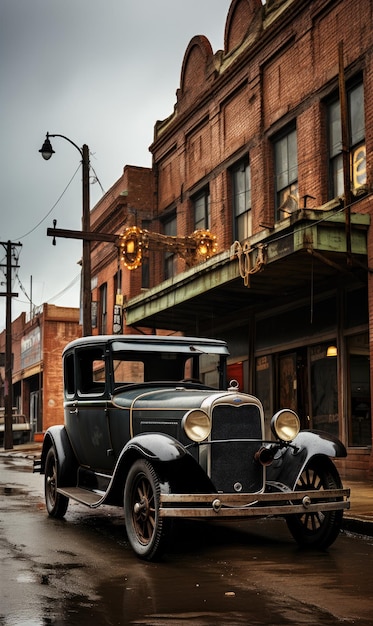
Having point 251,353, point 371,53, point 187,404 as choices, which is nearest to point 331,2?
point 371,53

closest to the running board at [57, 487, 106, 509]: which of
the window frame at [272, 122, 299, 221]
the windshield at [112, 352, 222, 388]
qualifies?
the windshield at [112, 352, 222, 388]

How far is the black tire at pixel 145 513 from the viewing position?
683 cm

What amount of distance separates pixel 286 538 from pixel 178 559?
71.4 inches

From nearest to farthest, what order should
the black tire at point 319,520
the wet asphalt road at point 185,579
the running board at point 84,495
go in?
the wet asphalt road at point 185,579 < the black tire at point 319,520 < the running board at point 84,495

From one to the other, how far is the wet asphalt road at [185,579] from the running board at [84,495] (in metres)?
0.37

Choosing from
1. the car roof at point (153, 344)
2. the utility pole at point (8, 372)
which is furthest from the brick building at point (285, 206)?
the utility pole at point (8, 372)

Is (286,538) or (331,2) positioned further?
(331,2)

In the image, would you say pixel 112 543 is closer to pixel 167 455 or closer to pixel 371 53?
pixel 167 455

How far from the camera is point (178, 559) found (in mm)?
7078

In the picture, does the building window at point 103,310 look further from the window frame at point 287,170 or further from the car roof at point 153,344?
the car roof at point 153,344

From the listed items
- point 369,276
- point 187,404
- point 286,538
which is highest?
point 369,276

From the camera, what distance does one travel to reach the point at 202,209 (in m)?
22.5

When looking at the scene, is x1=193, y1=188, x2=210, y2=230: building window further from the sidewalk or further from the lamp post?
the sidewalk

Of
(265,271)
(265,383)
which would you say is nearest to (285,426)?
(265,271)
